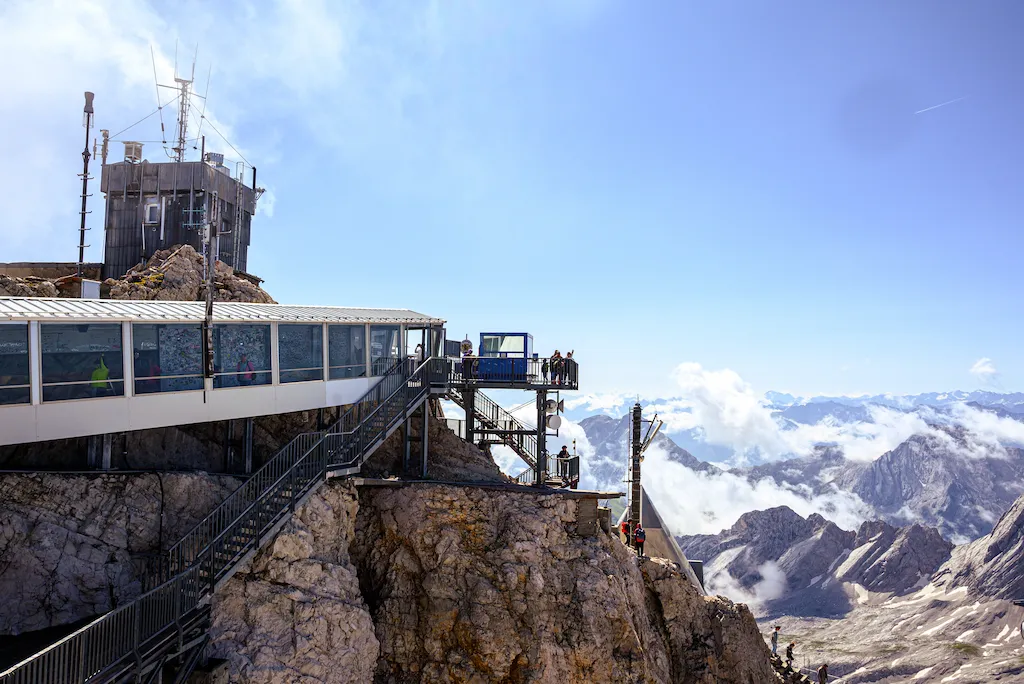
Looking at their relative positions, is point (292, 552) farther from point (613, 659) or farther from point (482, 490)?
point (613, 659)

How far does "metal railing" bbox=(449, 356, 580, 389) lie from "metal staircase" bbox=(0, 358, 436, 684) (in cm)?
413

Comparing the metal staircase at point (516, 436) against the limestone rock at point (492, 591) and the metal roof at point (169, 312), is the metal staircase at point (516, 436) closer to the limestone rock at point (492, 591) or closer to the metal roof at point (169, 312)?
the limestone rock at point (492, 591)

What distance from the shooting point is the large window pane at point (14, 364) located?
56.9 feet

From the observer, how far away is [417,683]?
23.8 meters

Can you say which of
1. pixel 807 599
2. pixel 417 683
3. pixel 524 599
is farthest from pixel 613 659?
pixel 807 599

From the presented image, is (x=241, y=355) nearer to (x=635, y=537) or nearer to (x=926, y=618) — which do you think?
(x=635, y=537)

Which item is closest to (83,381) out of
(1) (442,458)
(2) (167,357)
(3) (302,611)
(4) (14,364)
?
(4) (14,364)

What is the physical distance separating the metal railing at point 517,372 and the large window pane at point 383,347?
298cm

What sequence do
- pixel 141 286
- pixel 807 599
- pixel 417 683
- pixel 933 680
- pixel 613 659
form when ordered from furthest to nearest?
1. pixel 807 599
2. pixel 933 680
3. pixel 141 286
4. pixel 613 659
5. pixel 417 683

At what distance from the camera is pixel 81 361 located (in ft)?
61.7

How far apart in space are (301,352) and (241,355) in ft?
8.31

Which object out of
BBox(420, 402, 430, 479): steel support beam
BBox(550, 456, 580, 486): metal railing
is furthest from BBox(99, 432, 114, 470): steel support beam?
BBox(550, 456, 580, 486): metal railing

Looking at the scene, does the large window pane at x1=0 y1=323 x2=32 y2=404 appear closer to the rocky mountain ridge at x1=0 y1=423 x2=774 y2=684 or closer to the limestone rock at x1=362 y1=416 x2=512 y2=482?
the rocky mountain ridge at x1=0 y1=423 x2=774 y2=684

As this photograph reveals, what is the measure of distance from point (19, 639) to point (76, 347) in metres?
7.98
